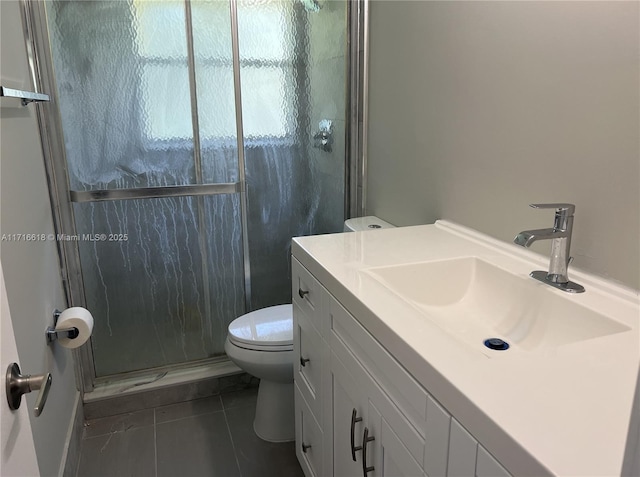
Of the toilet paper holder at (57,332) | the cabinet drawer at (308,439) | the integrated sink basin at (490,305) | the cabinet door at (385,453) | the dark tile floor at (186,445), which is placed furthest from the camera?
the dark tile floor at (186,445)

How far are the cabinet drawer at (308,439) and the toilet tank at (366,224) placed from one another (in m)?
0.72

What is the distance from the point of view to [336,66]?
2.19m

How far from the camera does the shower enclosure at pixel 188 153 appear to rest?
6.13ft

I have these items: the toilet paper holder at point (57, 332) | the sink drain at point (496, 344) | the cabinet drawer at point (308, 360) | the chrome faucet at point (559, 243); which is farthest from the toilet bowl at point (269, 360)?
the chrome faucet at point (559, 243)

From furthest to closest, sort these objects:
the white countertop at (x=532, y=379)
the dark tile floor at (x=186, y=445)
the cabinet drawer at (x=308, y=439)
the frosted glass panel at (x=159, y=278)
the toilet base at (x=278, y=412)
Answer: the frosted glass panel at (x=159, y=278) < the toilet base at (x=278, y=412) < the dark tile floor at (x=186, y=445) < the cabinet drawer at (x=308, y=439) < the white countertop at (x=532, y=379)

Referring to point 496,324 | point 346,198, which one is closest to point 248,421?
point 346,198

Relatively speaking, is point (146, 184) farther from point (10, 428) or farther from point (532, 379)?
point (532, 379)

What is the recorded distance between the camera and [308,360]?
1.46 metres

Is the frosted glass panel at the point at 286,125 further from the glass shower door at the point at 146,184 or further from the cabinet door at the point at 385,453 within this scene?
the cabinet door at the point at 385,453

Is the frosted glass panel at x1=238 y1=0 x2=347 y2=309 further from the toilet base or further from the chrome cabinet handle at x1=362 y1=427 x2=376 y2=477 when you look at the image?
the chrome cabinet handle at x1=362 y1=427 x2=376 y2=477

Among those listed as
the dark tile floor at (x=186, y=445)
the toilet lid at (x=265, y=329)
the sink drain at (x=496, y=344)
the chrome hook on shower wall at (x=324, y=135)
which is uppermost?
the chrome hook on shower wall at (x=324, y=135)

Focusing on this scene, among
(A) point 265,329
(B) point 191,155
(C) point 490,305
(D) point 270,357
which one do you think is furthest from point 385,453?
(B) point 191,155

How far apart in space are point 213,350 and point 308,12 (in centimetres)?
164

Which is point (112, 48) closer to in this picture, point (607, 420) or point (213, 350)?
point (213, 350)
